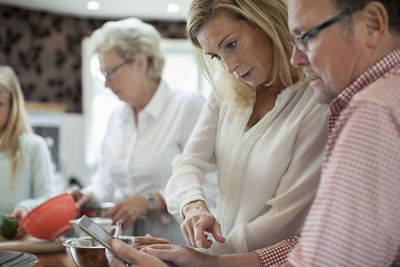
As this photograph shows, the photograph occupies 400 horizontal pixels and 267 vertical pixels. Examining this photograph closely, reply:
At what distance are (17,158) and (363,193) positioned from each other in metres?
2.07

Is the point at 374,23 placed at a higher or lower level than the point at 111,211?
higher

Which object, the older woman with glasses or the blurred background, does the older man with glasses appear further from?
the blurred background

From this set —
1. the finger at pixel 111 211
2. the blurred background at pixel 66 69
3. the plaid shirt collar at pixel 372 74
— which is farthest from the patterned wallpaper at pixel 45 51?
the plaid shirt collar at pixel 372 74

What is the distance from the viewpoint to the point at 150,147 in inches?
88.1

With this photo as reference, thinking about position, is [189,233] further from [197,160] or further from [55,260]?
[55,260]

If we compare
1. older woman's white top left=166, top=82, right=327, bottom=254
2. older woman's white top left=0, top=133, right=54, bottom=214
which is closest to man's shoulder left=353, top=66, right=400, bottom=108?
older woman's white top left=166, top=82, right=327, bottom=254

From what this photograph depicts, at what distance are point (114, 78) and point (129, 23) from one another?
0.29 meters

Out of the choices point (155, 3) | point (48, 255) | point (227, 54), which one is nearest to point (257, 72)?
point (227, 54)

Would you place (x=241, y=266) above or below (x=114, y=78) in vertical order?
below

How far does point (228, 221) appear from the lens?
1.45 m

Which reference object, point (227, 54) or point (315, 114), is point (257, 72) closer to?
point (227, 54)

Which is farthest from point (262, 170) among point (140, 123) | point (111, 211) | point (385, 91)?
point (140, 123)

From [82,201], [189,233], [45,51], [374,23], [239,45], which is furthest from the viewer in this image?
[45,51]

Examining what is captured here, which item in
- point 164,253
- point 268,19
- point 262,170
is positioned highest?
point 268,19
